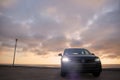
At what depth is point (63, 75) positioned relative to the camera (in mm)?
11141

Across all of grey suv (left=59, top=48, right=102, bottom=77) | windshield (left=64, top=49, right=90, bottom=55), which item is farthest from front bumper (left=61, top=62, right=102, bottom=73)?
windshield (left=64, top=49, right=90, bottom=55)

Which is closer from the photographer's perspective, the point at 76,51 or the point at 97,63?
the point at 97,63

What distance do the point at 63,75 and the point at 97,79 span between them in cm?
206

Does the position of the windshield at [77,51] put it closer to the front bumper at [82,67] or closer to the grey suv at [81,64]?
the grey suv at [81,64]

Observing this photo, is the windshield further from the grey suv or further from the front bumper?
the front bumper

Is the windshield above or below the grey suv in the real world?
above

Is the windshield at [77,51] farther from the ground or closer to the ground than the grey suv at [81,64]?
farther from the ground

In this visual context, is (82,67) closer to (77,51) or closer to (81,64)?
(81,64)

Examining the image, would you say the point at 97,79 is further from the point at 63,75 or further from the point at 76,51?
the point at 76,51

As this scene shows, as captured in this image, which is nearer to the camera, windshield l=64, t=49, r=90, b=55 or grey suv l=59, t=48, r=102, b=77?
grey suv l=59, t=48, r=102, b=77

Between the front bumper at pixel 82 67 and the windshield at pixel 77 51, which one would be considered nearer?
the front bumper at pixel 82 67

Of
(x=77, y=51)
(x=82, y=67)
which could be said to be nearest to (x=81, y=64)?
(x=82, y=67)

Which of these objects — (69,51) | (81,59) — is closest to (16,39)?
(69,51)

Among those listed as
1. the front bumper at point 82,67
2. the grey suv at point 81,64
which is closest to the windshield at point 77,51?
the grey suv at point 81,64
